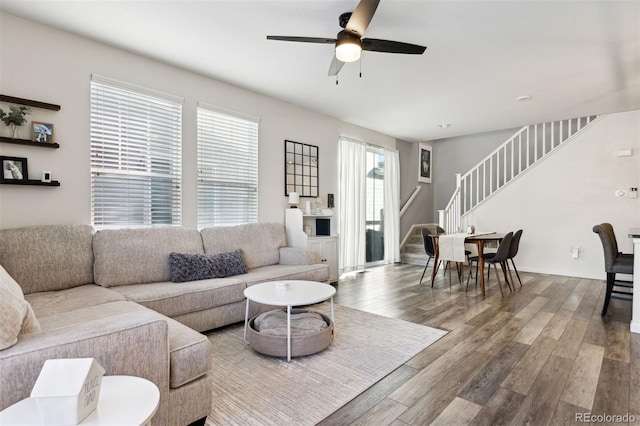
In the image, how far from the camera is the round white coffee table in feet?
8.05

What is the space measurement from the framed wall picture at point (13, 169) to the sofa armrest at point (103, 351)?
2.06 meters

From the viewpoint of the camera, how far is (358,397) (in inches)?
79.4

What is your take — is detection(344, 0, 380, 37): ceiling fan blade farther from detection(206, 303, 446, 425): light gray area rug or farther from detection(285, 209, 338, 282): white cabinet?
detection(285, 209, 338, 282): white cabinet

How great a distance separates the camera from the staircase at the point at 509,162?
586 cm

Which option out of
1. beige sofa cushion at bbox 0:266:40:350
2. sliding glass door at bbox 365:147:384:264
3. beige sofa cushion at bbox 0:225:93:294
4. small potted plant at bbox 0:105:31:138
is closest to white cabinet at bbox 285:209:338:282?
sliding glass door at bbox 365:147:384:264

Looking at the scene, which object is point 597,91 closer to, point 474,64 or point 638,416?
point 474,64

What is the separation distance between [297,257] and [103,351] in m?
2.80

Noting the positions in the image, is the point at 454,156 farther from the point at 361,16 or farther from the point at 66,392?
the point at 66,392

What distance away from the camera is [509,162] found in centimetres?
696

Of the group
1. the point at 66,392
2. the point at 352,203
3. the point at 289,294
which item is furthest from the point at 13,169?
the point at 352,203

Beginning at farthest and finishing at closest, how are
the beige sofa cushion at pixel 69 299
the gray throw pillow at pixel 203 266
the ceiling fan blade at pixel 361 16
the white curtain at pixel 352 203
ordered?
the white curtain at pixel 352 203
the gray throw pillow at pixel 203 266
the beige sofa cushion at pixel 69 299
the ceiling fan blade at pixel 361 16

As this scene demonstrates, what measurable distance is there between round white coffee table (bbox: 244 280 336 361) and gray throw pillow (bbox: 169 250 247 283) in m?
0.64

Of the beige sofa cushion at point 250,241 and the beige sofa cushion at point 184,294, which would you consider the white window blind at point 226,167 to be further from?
the beige sofa cushion at point 184,294

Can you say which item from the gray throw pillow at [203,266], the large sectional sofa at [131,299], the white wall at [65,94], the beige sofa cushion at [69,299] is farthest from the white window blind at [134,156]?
the beige sofa cushion at [69,299]
